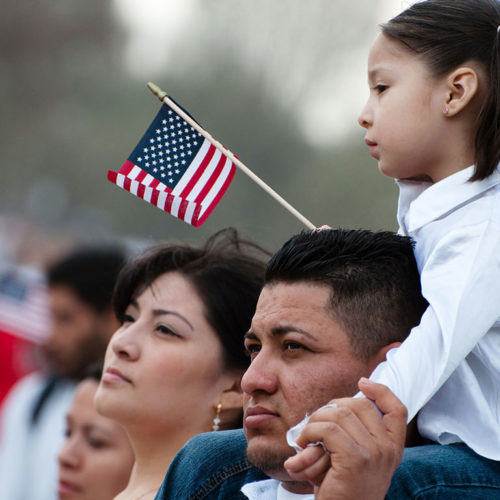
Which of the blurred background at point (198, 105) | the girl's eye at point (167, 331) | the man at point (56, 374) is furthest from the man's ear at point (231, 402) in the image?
the blurred background at point (198, 105)

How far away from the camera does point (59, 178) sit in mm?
19469

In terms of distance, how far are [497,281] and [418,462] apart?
49 centimetres

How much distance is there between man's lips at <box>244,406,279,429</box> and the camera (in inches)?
113

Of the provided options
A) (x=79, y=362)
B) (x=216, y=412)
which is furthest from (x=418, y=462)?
(x=79, y=362)

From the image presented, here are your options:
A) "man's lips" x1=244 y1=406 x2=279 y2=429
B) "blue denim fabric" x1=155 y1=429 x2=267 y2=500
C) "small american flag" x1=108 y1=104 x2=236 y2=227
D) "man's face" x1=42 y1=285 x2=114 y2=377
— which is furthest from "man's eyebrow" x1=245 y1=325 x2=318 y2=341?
"man's face" x1=42 y1=285 x2=114 y2=377

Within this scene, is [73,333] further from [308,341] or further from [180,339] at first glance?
[308,341]

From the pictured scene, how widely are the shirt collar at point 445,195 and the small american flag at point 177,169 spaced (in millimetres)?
1008

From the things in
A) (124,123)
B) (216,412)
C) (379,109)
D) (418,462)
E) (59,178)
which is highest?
(379,109)

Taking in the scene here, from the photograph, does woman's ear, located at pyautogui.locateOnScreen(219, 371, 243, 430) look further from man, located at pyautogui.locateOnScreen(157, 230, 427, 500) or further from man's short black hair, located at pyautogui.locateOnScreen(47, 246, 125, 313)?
man's short black hair, located at pyautogui.locateOnScreen(47, 246, 125, 313)

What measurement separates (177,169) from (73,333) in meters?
3.13

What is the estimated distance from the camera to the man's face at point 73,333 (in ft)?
21.9

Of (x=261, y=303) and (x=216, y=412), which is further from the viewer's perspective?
(x=216, y=412)

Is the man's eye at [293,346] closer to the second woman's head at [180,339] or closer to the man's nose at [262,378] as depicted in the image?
the man's nose at [262,378]

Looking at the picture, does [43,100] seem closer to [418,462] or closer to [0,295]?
[0,295]
